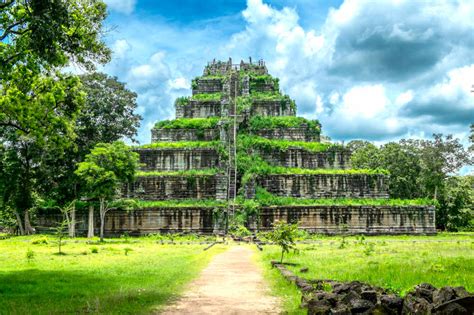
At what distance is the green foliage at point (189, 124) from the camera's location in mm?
43156

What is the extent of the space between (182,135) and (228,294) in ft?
109

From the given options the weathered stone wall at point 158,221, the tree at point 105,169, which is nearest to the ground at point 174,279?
the tree at point 105,169

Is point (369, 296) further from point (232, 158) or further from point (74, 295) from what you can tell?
point (232, 158)

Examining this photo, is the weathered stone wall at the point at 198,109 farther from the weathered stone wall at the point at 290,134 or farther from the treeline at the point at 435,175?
the treeline at the point at 435,175

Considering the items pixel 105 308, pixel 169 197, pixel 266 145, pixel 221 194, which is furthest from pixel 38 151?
pixel 105 308

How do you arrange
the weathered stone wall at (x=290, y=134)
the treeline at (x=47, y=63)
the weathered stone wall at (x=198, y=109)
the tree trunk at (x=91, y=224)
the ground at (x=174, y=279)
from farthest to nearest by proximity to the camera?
1. the weathered stone wall at (x=198, y=109)
2. the weathered stone wall at (x=290, y=134)
3. the tree trunk at (x=91, y=224)
4. the treeline at (x=47, y=63)
5. the ground at (x=174, y=279)

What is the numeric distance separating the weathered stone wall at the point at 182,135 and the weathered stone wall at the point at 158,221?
32.1 ft

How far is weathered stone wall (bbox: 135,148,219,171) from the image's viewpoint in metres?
39.7

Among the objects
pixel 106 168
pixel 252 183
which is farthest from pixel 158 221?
pixel 252 183

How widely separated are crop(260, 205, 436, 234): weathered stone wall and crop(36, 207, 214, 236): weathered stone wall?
4.27m

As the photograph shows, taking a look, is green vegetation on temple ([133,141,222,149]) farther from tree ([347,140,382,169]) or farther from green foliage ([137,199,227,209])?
tree ([347,140,382,169])

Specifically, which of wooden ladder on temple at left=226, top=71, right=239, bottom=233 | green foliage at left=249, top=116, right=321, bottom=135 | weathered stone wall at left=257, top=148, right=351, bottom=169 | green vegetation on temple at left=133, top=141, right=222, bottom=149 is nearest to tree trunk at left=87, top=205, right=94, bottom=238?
green vegetation on temple at left=133, top=141, right=222, bottom=149

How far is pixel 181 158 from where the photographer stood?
39.7 metres

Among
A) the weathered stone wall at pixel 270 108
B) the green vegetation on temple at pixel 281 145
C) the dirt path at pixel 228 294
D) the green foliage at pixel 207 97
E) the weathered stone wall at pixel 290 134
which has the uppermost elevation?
the green foliage at pixel 207 97
